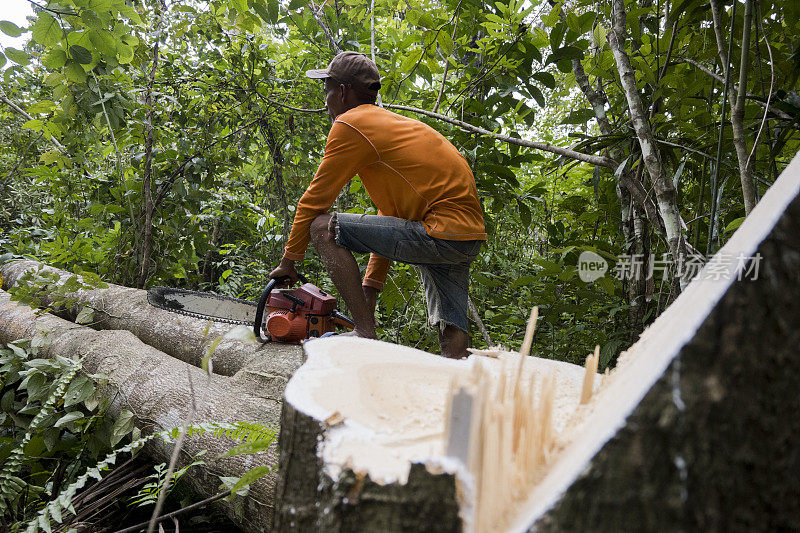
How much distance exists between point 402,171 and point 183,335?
1.52 metres

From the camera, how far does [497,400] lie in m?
0.69

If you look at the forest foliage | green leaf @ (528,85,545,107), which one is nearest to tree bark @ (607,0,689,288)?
the forest foliage

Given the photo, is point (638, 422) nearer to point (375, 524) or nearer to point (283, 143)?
point (375, 524)

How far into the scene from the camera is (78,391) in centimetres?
190

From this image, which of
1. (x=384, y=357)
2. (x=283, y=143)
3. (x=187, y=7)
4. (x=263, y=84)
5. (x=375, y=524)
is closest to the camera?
(x=375, y=524)

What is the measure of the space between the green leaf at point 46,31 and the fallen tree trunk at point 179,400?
4.17ft

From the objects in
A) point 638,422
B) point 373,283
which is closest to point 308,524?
point 638,422

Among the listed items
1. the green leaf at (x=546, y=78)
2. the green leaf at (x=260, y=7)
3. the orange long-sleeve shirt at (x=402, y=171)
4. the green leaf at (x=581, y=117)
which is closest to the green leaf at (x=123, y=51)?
the orange long-sleeve shirt at (x=402, y=171)

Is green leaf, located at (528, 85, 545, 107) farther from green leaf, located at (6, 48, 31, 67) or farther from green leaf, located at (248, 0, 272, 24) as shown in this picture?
green leaf, located at (6, 48, 31, 67)

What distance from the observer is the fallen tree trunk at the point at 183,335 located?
2020mm

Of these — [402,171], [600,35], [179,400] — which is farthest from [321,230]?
[600,35]

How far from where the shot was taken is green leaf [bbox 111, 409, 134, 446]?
67.9 inches

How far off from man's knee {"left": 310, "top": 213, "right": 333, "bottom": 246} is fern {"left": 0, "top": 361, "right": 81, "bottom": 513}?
3.65 ft

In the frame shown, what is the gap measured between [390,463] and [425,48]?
7.58 feet
